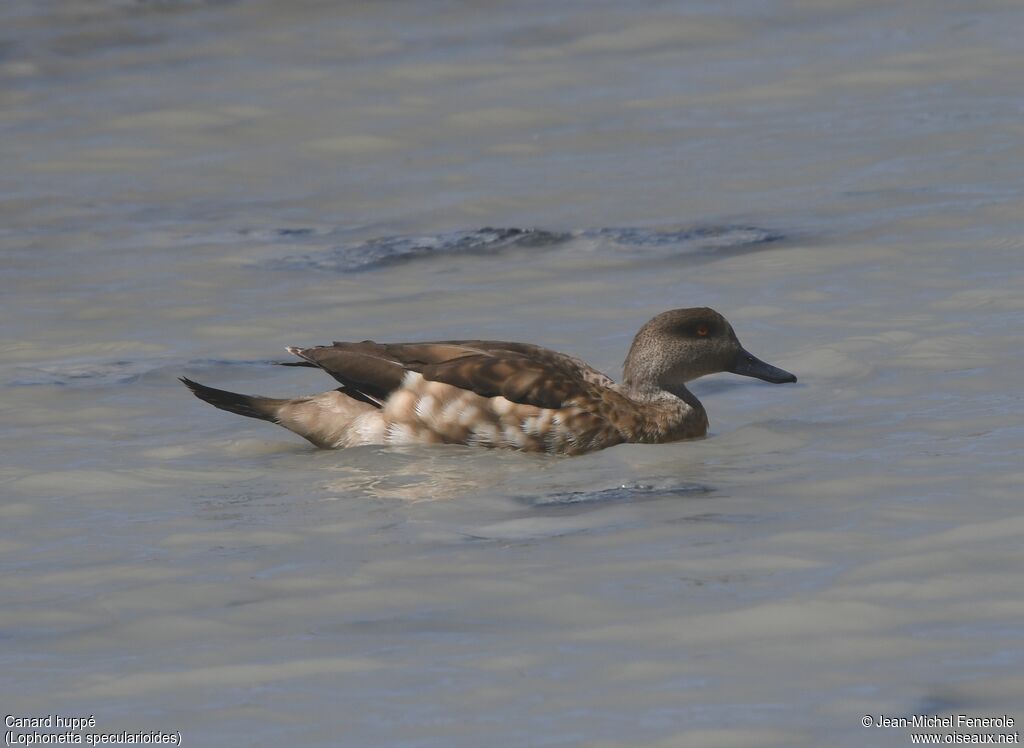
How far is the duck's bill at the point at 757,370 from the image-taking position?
33.8 ft

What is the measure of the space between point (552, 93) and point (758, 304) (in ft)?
Answer: 23.2

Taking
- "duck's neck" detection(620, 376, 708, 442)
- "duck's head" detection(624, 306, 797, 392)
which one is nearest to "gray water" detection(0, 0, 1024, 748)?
"duck's neck" detection(620, 376, 708, 442)

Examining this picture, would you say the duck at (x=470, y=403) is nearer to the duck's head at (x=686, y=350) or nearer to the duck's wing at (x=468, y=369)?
the duck's wing at (x=468, y=369)

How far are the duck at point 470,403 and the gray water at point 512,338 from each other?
0.16 m

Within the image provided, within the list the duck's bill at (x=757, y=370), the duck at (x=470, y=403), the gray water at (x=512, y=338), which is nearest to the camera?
the gray water at (x=512, y=338)

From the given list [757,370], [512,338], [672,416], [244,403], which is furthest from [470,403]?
[512,338]

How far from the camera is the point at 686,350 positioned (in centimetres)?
1040

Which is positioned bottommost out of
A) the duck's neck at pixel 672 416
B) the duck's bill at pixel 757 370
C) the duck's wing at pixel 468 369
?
the duck's neck at pixel 672 416

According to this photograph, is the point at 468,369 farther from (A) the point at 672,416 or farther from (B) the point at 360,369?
(A) the point at 672,416

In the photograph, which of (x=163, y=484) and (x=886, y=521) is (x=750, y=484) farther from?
(x=163, y=484)

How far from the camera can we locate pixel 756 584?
275 inches

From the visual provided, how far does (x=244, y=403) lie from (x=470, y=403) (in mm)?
1089

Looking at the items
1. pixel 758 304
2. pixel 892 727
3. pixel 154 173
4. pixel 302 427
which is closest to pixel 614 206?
pixel 758 304

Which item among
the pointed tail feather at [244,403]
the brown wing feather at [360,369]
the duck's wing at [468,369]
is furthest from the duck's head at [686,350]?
the pointed tail feather at [244,403]
